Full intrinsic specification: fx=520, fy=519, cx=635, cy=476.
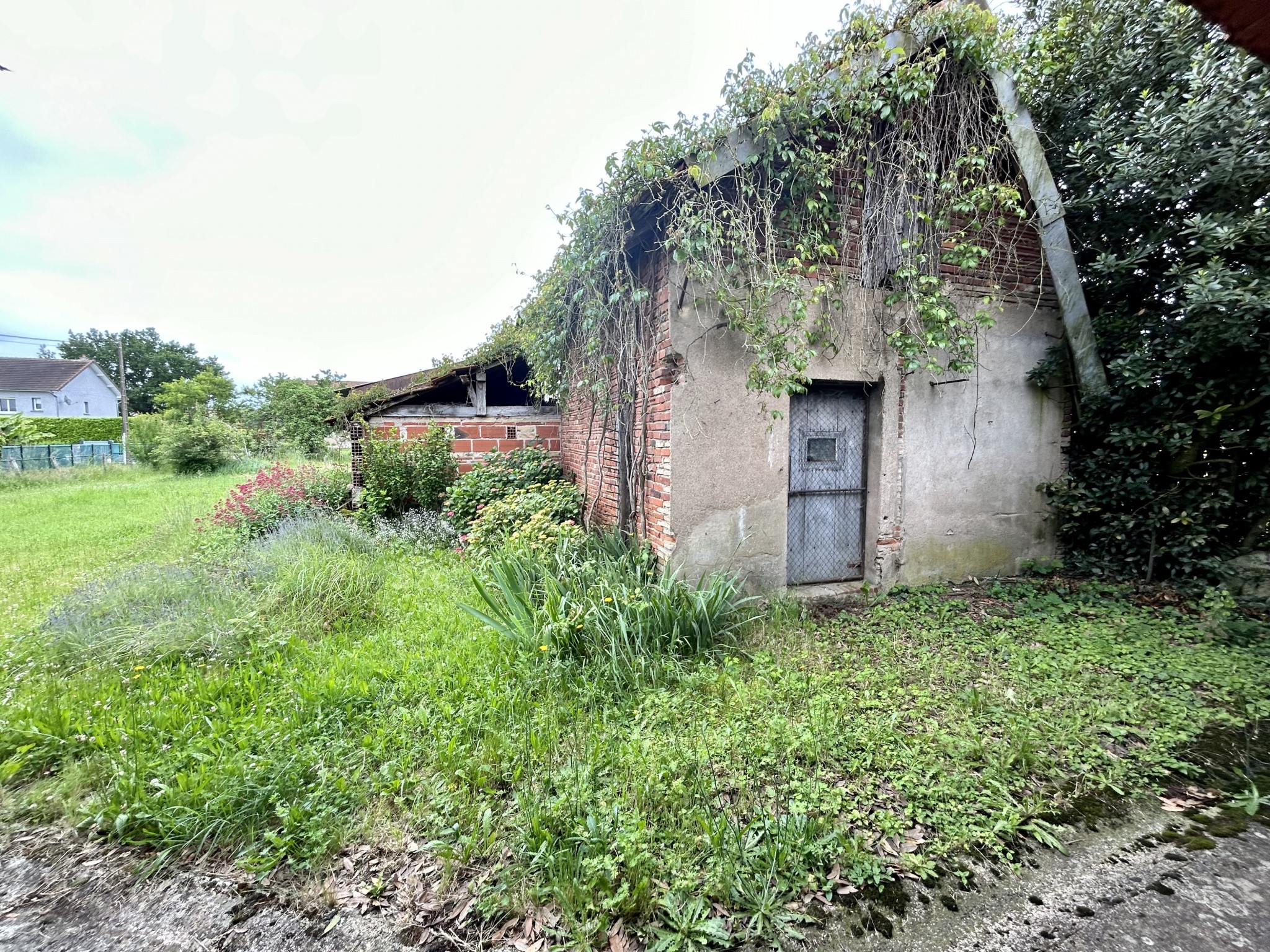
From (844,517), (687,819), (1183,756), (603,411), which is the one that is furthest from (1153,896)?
(603,411)

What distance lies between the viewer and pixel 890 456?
489 cm

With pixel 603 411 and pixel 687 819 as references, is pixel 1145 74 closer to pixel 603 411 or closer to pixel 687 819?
pixel 603 411

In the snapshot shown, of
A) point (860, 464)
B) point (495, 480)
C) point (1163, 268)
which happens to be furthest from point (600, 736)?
point (1163, 268)

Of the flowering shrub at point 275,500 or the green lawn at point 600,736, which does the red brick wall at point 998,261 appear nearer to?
the green lawn at point 600,736

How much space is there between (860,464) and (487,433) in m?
5.18

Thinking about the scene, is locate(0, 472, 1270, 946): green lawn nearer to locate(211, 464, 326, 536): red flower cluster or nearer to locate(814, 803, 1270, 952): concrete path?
locate(814, 803, 1270, 952): concrete path

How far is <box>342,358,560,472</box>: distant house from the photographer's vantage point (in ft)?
24.4

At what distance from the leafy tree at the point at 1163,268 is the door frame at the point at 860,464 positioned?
2.09 metres

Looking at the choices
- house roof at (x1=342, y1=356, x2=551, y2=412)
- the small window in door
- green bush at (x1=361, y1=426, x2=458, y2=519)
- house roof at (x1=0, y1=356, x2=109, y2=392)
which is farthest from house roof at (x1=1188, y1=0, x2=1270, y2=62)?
house roof at (x1=0, y1=356, x2=109, y2=392)

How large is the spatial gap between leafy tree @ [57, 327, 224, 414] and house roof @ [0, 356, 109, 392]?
5979 millimetres

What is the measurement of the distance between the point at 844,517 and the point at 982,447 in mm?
1584

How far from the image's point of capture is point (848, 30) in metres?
4.13

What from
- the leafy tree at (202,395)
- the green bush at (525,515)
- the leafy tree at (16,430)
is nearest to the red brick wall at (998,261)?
the green bush at (525,515)

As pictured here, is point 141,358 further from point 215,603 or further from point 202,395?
point 215,603
